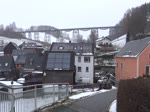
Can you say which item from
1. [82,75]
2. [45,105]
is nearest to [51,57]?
[82,75]

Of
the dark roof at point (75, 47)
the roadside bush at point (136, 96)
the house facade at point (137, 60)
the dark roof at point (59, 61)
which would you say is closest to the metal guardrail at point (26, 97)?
the roadside bush at point (136, 96)

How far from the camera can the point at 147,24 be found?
117500 mm

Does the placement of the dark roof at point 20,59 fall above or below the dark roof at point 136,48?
below

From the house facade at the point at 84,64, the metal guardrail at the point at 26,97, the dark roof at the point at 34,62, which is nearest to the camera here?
the metal guardrail at the point at 26,97

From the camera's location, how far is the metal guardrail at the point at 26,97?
1088cm

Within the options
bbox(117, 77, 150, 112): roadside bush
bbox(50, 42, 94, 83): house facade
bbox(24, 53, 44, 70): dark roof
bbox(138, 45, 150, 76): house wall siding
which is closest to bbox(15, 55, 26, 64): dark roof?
bbox(24, 53, 44, 70): dark roof

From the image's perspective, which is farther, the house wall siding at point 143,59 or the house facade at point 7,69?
the house facade at point 7,69

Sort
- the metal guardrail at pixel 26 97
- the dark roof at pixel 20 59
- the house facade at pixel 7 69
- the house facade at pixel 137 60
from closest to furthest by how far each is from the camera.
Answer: the metal guardrail at pixel 26 97 < the house facade at pixel 137 60 < the house facade at pixel 7 69 < the dark roof at pixel 20 59

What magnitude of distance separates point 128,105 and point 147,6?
414 feet

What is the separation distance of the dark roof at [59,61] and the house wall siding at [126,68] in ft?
28.4

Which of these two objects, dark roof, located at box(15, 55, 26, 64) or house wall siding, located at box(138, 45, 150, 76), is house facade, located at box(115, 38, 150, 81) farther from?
dark roof, located at box(15, 55, 26, 64)

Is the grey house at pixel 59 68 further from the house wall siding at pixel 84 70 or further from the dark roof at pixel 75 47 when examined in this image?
the dark roof at pixel 75 47

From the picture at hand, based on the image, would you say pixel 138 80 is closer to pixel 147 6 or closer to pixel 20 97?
pixel 20 97

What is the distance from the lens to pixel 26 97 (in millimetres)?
12875
